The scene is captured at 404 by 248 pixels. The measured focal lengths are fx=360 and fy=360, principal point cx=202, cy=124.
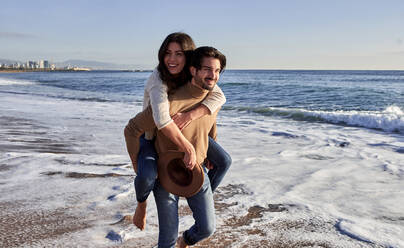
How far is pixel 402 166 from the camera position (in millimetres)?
5664

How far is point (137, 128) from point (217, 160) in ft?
2.23

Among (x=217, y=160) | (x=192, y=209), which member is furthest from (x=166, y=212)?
(x=217, y=160)

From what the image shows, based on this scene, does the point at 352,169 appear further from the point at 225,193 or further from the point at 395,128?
the point at 395,128

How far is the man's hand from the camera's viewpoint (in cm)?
234

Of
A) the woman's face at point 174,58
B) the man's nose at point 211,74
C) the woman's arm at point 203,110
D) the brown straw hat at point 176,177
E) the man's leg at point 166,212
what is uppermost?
the woman's face at point 174,58

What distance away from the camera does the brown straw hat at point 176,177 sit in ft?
7.70

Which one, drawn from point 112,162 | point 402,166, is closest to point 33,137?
point 112,162

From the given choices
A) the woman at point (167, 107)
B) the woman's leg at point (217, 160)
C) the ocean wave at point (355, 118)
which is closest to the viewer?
the woman at point (167, 107)

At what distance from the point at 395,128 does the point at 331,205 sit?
23.1ft

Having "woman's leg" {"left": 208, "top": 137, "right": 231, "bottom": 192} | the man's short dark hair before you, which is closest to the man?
the man's short dark hair

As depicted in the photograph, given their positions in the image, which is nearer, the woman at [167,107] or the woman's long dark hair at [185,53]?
the woman at [167,107]

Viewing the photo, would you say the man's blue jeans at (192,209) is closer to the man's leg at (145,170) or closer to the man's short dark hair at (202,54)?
the man's leg at (145,170)

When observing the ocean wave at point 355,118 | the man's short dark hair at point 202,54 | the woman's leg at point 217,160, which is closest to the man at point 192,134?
the man's short dark hair at point 202,54

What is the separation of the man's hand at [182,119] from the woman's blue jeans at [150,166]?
0.28 m
